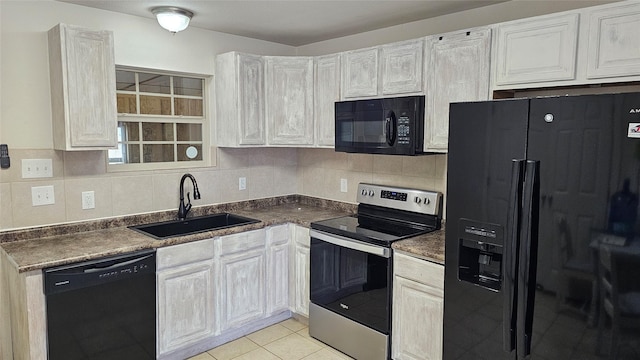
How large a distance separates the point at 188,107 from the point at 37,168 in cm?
121

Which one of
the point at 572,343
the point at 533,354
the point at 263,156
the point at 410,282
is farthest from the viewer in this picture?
the point at 263,156

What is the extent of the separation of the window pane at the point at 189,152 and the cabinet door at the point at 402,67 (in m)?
→ 1.65

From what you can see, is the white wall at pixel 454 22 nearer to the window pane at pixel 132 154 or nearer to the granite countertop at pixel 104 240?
the granite countertop at pixel 104 240

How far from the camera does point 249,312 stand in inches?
127

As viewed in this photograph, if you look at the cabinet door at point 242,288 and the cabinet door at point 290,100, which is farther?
the cabinet door at point 290,100

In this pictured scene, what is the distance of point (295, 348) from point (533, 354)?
5.61 ft

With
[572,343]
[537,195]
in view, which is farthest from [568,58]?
[572,343]

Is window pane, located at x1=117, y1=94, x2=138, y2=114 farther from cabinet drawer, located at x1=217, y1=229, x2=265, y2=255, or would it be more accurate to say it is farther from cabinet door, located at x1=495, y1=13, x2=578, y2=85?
cabinet door, located at x1=495, y1=13, x2=578, y2=85

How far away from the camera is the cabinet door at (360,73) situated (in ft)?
9.91

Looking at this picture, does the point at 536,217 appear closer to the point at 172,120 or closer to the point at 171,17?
the point at 171,17

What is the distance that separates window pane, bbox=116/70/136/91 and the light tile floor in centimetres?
203

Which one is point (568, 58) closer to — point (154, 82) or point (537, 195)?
point (537, 195)

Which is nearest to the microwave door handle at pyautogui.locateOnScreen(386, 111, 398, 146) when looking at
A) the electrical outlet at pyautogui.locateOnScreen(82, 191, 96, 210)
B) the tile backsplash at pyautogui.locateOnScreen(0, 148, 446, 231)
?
the tile backsplash at pyautogui.locateOnScreen(0, 148, 446, 231)

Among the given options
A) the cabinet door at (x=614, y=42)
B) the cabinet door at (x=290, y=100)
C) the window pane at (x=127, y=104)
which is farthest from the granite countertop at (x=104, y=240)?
the cabinet door at (x=614, y=42)
